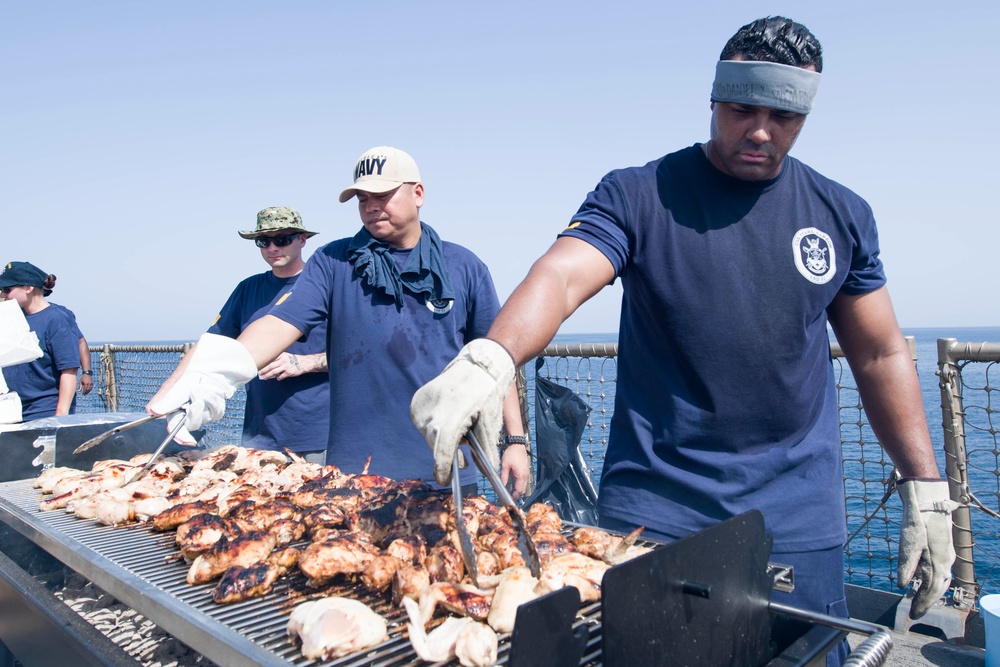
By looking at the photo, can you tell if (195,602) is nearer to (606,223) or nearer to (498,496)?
(498,496)

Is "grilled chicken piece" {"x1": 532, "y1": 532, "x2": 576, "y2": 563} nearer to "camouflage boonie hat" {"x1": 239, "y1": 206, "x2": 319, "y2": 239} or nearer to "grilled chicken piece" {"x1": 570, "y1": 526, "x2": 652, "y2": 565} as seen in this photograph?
"grilled chicken piece" {"x1": 570, "y1": 526, "x2": 652, "y2": 565}

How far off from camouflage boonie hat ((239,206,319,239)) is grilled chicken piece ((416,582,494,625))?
3.67 m

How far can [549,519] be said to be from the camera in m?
2.45

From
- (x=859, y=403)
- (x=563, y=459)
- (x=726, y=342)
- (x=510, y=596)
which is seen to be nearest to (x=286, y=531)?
(x=510, y=596)

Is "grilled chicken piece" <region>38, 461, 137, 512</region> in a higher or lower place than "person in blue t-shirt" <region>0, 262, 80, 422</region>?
lower

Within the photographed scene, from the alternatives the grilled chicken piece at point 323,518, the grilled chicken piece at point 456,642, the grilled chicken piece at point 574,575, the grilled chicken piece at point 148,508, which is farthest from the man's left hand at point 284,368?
the grilled chicken piece at point 456,642

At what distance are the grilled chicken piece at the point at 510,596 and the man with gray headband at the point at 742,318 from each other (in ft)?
2.24

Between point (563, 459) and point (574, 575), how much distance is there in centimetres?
284

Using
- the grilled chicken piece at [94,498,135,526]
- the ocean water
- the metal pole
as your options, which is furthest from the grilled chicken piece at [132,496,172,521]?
the metal pole

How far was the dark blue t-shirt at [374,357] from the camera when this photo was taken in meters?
3.66

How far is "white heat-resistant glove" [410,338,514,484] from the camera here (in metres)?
1.71

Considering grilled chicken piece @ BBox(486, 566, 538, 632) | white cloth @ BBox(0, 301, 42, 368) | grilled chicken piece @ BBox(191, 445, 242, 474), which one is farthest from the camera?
white cloth @ BBox(0, 301, 42, 368)

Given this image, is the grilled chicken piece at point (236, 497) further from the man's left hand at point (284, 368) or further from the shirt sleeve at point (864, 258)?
the shirt sleeve at point (864, 258)

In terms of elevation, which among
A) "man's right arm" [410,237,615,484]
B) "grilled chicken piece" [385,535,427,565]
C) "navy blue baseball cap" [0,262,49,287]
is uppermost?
"navy blue baseball cap" [0,262,49,287]
